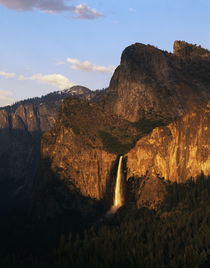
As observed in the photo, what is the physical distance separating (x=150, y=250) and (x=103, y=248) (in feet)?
66.1

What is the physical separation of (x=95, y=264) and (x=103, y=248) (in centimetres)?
1202

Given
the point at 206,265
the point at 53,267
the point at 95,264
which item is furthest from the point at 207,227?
the point at 53,267

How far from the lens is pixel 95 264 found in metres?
189

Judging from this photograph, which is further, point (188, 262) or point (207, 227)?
point (207, 227)

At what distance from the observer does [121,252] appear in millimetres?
193750

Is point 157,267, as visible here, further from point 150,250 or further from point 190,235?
point 190,235

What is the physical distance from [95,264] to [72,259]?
12591 mm

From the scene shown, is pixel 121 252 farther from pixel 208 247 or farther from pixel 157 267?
pixel 208 247

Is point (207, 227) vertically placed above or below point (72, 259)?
above

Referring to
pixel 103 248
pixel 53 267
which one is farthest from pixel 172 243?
pixel 53 267

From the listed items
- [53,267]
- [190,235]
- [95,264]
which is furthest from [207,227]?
[53,267]

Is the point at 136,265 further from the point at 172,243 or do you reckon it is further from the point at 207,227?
the point at 207,227

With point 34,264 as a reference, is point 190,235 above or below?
above

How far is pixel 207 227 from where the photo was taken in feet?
653
